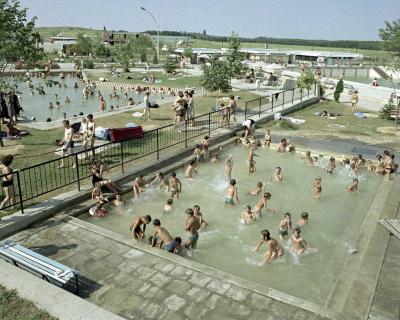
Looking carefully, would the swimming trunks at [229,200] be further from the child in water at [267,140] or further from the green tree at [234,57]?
the green tree at [234,57]

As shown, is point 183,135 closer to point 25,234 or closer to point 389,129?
point 25,234

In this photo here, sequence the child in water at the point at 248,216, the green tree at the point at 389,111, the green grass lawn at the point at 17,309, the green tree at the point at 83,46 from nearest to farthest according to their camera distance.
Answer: the green grass lawn at the point at 17,309
the child in water at the point at 248,216
the green tree at the point at 389,111
the green tree at the point at 83,46

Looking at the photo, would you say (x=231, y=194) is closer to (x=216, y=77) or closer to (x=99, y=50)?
(x=216, y=77)

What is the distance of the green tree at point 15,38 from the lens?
44.2ft

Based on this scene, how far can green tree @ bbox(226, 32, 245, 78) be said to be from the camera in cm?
3222

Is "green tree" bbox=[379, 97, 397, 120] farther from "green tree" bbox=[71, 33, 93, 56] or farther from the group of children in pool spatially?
"green tree" bbox=[71, 33, 93, 56]

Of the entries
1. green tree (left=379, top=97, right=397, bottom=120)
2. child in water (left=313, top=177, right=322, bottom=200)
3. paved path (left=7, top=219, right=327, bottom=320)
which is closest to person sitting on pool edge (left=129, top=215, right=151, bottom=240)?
paved path (left=7, top=219, right=327, bottom=320)

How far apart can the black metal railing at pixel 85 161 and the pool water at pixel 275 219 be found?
1.68m

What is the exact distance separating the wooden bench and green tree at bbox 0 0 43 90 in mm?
8692

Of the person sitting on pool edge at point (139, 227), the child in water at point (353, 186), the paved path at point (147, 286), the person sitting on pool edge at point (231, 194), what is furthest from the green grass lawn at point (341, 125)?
the paved path at point (147, 286)

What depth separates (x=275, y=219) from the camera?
11344 mm

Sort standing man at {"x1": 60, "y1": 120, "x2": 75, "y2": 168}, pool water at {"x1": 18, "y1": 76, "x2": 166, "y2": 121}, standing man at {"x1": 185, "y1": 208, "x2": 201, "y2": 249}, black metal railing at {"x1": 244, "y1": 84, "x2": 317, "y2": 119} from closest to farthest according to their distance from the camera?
standing man at {"x1": 185, "y1": 208, "x2": 201, "y2": 249} < standing man at {"x1": 60, "y1": 120, "x2": 75, "y2": 168} < black metal railing at {"x1": 244, "y1": 84, "x2": 317, "y2": 119} < pool water at {"x1": 18, "y1": 76, "x2": 166, "y2": 121}

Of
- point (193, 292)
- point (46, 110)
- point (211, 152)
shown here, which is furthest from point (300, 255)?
point (46, 110)

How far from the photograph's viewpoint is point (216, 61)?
28.1 metres
